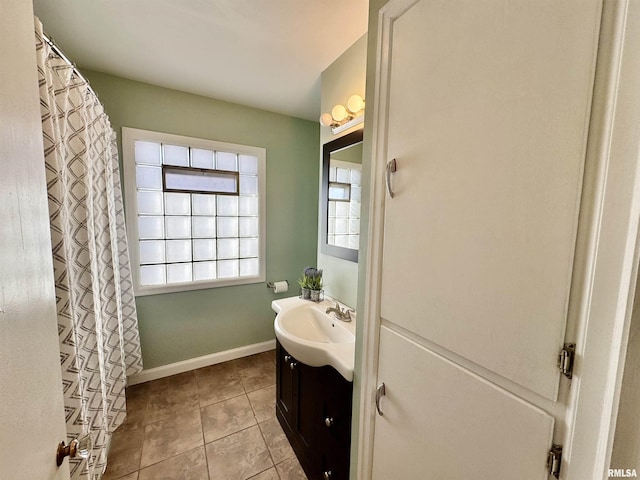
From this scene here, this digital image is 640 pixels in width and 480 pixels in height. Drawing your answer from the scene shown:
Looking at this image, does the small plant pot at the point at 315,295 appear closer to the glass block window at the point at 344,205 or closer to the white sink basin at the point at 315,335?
the white sink basin at the point at 315,335

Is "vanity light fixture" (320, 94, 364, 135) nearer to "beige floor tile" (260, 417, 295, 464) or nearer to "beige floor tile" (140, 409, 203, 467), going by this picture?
"beige floor tile" (260, 417, 295, 464)

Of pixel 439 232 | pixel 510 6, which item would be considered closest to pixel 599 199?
pixel 439 232

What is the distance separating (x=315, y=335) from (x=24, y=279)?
1387 mm

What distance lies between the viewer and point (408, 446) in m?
0.77

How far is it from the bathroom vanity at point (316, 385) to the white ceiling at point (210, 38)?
66.2 inches

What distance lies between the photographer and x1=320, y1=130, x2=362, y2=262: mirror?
64.7 inches

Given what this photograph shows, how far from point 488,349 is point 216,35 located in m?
2.01

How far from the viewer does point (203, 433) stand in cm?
175

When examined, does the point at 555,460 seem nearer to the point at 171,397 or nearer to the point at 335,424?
the point at 335,424

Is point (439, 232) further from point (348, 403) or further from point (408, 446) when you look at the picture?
point (348, 403)

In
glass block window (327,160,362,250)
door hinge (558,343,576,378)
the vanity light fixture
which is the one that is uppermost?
the vanity light fixture

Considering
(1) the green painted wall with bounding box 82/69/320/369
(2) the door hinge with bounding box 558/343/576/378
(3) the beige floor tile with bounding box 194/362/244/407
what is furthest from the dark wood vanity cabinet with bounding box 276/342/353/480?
(1) the green painted wall with bounding box 82/69/320/369

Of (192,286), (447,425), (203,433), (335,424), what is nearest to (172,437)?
(203,433)

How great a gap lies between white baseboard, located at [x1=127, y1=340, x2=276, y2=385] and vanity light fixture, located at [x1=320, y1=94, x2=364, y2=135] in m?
2.31
